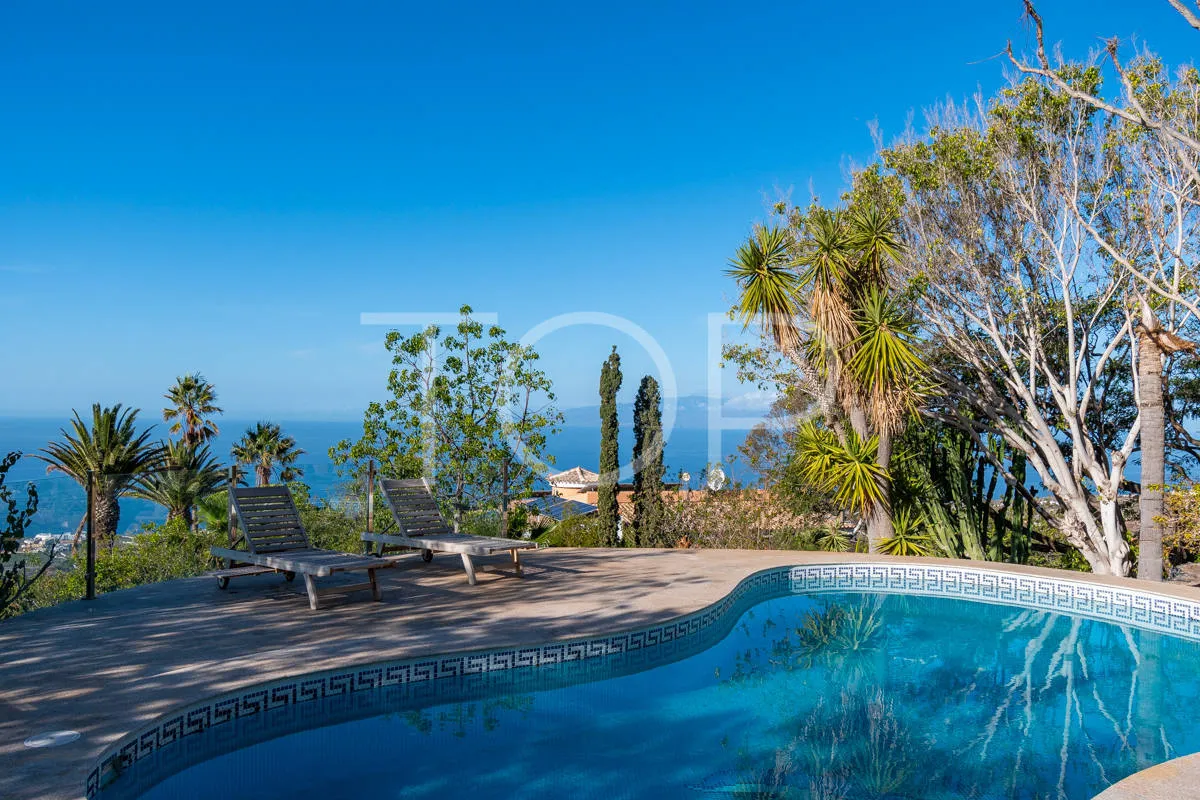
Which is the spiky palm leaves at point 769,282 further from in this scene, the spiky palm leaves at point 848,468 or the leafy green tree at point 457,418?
the leafy green tree at point 457,418

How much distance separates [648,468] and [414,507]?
4.95 metres

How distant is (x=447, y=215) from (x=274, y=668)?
25.6 meters

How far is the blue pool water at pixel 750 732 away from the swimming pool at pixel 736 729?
0.05ft

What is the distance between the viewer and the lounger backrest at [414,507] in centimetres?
852

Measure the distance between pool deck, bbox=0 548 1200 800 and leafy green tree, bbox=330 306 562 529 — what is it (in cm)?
251

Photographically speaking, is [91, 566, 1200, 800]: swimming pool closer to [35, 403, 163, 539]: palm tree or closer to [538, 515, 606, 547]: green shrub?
[538, 515, 606, 547]: green shrub

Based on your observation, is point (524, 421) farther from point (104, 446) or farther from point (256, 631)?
point (104, 446)

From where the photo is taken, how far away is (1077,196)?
396 inches

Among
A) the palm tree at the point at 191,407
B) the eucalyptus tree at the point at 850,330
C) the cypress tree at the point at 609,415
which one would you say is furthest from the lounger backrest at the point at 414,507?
the palm tree at the point at 191,407

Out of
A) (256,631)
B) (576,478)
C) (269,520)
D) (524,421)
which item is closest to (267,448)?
(576,478)

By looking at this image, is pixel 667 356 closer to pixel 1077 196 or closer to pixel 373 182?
pixel 1077 196

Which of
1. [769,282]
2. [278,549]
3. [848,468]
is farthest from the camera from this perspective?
[769,282]

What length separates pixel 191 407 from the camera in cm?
2659

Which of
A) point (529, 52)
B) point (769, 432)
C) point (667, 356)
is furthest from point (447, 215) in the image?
point (769, 432)
